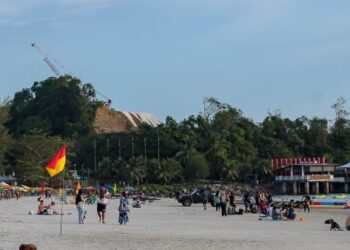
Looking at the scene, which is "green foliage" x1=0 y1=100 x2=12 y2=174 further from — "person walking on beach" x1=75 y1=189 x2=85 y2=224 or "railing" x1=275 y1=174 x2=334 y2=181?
"person walking on beach" x1=75 y1=189 x2=85 y2=224

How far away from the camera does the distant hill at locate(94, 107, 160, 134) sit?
149050 millimetres

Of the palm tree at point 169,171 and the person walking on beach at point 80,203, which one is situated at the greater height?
the palm tree at point 169,171

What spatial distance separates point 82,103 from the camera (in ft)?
475

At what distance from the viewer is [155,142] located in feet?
398

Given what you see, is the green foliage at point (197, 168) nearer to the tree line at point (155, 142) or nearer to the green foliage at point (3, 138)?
the tree line at point (155, 142)

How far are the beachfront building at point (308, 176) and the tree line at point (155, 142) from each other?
323 centimetres

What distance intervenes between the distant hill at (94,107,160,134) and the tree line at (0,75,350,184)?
2.80 metres

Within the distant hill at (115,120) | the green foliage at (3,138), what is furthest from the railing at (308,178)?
the green foliage at (3,138)

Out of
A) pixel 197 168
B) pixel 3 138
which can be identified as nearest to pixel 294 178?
pixel 197 168

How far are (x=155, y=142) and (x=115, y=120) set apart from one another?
130 ft

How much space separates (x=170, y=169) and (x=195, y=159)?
464 centimetres

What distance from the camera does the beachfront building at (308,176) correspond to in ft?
396

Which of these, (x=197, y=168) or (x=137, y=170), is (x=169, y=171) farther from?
(x=137, y=170)

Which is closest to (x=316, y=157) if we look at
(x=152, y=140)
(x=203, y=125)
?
(x=203, y=125)
